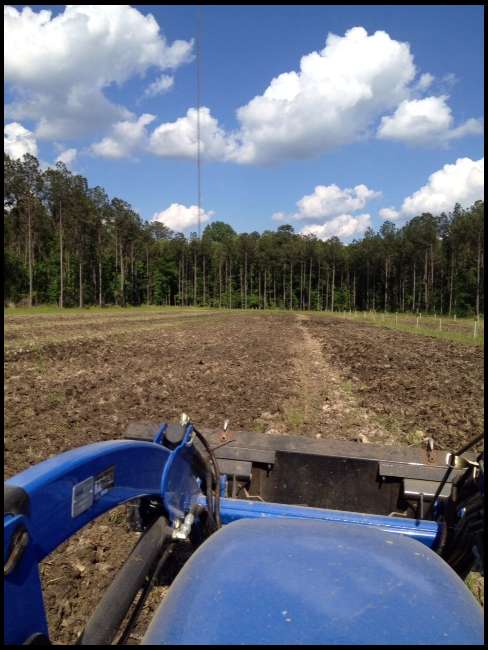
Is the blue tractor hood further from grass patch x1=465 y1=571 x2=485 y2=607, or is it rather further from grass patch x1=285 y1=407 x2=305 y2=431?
grass patch x1=285 y1=407 x2=305 y2=431

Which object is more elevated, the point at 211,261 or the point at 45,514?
the point at 211,261

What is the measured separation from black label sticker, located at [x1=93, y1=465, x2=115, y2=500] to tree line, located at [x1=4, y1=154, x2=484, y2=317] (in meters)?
40.5

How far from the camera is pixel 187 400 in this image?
30.2 feet

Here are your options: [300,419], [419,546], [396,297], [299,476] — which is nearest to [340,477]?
[299,476]

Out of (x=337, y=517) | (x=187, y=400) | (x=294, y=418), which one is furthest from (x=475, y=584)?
(x=187, y=400)

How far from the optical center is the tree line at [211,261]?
53.8 m

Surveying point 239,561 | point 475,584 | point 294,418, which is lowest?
point 475,584

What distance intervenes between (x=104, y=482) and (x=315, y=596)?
904mm

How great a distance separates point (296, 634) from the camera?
0.98 meters

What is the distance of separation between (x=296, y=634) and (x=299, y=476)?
2573mm

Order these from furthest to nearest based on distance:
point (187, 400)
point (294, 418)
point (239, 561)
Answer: point (187, 400) → point (294, 418) → point (239, 561)

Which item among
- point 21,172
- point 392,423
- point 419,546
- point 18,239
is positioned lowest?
point 392,423

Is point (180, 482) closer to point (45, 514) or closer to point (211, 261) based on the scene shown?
point (45, 514)

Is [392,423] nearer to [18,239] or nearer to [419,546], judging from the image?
Result: [419,546]
